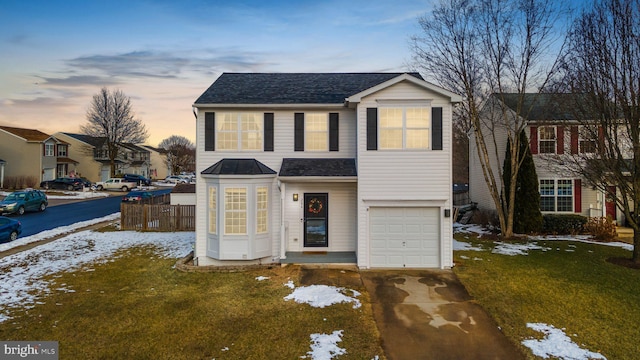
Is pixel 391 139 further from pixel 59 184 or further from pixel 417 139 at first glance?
pixel 59 184

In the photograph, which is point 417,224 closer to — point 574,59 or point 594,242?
point 574,59

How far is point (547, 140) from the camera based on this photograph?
18.1 m

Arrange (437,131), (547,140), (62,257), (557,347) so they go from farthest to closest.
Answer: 1. (547,140)
2. (62,257)
3. (437,131)
4. (557,347)

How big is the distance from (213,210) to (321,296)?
4943 millimetres

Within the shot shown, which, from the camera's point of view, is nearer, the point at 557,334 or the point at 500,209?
the point at 557,334

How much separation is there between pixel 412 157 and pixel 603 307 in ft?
20.0

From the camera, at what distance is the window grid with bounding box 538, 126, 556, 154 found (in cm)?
1799

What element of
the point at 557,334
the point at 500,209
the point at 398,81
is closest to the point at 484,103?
the point at 500,209

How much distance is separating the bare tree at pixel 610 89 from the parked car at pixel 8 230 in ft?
78.0

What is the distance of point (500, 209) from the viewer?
16969 millimetres

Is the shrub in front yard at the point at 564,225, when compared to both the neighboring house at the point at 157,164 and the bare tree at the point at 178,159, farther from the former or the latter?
the bare tree at the point at 178,159

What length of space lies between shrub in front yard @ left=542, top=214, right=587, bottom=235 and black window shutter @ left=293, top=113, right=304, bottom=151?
542 inches

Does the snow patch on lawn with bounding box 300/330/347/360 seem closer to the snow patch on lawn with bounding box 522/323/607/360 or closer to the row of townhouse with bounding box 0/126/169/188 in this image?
the snow patch on lawn with bounding box 522/323/607/360

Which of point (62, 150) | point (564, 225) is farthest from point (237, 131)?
point (62, 150)
